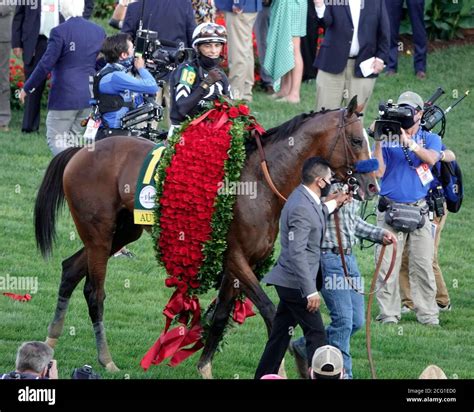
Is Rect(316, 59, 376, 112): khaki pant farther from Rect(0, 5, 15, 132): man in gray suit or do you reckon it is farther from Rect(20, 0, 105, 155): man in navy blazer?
Rect(0, 5, 15, 132): man in gray suit

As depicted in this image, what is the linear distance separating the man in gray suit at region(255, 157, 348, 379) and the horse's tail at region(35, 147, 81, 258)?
2.60 metres

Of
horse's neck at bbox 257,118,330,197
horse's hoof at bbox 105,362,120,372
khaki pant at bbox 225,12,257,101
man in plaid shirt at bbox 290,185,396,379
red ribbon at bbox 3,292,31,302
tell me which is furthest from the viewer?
khaki pant at bbox 225,12,257,101

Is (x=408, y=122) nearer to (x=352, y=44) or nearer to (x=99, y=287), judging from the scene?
(x=99, y=287)

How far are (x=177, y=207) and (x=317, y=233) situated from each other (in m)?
1.48

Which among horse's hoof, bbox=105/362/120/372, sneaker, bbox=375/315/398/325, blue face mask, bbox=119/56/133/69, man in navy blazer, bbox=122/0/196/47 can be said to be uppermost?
blue face mask, bbox=119/56/133/69

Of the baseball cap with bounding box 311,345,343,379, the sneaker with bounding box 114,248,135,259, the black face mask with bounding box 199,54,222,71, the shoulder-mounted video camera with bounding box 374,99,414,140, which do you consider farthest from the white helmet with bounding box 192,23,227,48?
the baseball cap with bounding box 311,345,343,379

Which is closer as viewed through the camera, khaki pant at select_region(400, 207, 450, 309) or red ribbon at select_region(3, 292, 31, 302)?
red ribbon at select_region(3, 292, 31, 302)

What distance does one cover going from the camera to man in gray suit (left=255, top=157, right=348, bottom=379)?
367 inches

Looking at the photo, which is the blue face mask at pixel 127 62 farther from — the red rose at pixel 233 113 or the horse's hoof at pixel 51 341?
the horse's hoof at pixel 51 341

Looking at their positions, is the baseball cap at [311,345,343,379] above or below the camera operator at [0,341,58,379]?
above

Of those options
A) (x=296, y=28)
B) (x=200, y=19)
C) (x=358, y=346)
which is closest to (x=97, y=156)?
(x=358, y=346)

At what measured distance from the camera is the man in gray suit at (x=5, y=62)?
1802 centimetres

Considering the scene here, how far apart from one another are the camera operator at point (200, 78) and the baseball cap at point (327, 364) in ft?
12.0

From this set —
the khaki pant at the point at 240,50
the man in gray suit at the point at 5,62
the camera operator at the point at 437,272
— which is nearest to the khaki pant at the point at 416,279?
the camera operator at the point at 437,272
